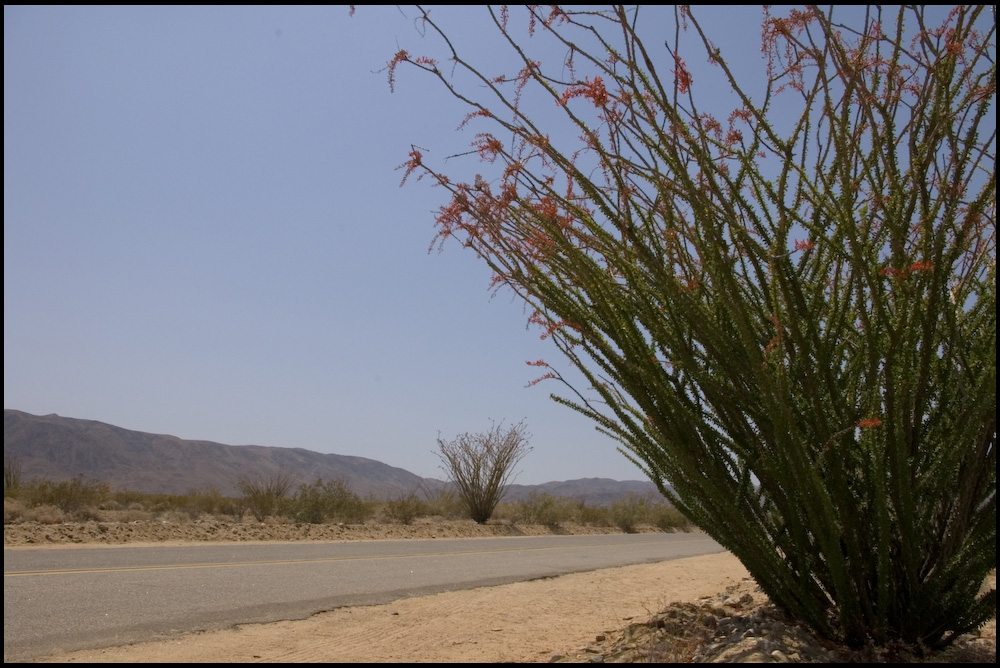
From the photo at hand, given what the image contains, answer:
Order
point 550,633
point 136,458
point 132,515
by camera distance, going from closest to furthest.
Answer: point 550,633
point 132,515
point 136,458

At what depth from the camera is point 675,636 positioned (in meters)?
5.21

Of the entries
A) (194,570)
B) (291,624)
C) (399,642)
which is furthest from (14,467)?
(399,642)

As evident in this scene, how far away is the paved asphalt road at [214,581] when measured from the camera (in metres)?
7.17

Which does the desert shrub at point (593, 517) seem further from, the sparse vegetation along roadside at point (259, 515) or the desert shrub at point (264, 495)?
the desert shrub at point (264, 495)

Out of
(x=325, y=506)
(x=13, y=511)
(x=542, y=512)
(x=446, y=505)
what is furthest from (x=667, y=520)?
(x=13, y=511)

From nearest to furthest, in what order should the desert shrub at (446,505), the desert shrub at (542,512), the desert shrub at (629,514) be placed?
the desert shrub at (446,505) < the desert shrub at (542,512) < the desert shrub at (629,514)

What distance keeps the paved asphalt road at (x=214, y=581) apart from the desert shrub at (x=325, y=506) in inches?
241

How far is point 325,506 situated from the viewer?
23625 millimetres

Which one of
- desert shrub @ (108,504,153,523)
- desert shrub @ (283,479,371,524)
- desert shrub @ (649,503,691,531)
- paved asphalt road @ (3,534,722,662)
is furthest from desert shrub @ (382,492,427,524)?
desert shrub @ (649,503,691,531)

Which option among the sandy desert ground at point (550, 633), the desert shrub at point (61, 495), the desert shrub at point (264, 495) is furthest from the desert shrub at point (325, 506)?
the sandy desert ground at point (550, 633)

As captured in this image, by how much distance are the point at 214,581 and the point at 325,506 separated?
1372cm

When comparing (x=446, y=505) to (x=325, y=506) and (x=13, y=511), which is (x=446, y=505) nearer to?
(x=325, y=506)

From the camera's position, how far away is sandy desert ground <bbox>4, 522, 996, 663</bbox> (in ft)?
14.9

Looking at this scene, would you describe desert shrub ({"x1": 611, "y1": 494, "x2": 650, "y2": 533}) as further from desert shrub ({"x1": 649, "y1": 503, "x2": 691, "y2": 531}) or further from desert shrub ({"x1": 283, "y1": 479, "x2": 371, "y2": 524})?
desert shrub ({"x1": 283, "y1": 479, "x2": 371, "y2": 524})
